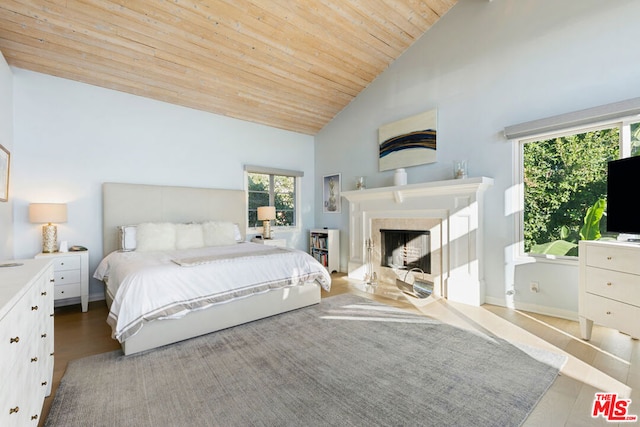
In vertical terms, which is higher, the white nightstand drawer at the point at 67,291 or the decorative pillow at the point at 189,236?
the decorative pillow at the point at 189,236

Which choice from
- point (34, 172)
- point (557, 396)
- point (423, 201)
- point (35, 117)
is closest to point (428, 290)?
point (423, 201)

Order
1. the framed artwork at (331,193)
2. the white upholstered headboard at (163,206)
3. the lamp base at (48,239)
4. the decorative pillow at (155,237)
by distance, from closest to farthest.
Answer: the lamp base at (48,239) < the decorative pillow at (155,237) < the white upholstered headboard at (163,206) < the framed artwork at (331,193)

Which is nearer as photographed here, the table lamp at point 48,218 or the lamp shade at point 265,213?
the table lamp at point 48,218

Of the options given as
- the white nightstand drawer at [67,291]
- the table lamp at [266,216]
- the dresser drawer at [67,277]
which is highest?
the table lamp at [266,216]

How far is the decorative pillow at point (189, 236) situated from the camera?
12.4 ft

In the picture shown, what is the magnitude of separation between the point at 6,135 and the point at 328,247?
4.35m

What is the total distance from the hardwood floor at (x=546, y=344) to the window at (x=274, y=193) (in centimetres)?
218

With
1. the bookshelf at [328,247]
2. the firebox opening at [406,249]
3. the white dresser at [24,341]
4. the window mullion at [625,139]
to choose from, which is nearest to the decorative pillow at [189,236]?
the white dresser at [24,341]

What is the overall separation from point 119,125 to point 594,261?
5.45 m

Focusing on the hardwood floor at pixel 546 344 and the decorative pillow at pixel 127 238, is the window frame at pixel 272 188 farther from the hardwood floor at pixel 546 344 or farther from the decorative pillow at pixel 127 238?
the hardwood floor at pixel 546 344

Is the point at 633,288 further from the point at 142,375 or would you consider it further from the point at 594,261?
the point at 142,375

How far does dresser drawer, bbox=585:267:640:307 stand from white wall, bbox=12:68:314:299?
466 cm

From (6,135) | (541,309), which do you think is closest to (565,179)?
(541,309)

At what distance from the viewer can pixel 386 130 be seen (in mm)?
4598
